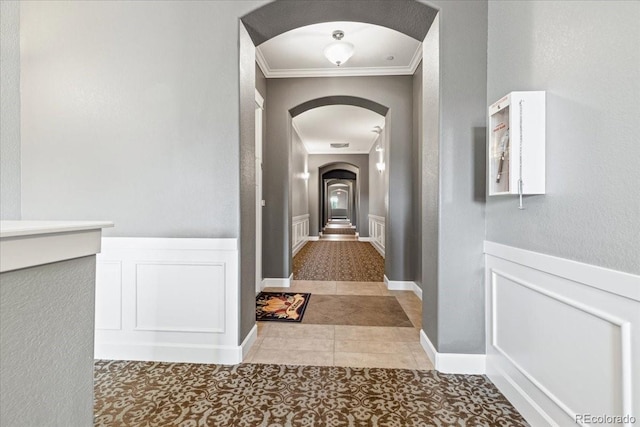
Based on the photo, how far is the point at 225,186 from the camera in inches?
86.4

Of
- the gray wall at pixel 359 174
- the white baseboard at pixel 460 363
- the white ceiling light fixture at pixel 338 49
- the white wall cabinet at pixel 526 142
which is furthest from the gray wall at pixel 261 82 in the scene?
the gray wall at pixel 359 174

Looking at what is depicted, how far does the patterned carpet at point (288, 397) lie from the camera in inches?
62.9

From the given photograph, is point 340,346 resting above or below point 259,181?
below

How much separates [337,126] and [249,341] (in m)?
5.47

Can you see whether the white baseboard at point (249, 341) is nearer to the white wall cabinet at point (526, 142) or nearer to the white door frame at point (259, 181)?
the white door frame at point (259, 181)

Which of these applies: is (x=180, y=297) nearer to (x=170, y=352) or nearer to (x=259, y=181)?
(x=170, y=352)

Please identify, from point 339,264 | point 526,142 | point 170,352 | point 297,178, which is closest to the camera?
point 526,142

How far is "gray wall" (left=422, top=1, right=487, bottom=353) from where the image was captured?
2.07 meters

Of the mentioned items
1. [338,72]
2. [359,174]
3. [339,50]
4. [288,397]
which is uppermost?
[338,72]

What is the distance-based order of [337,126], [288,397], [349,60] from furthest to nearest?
[337,126]
[349,60]
[288,397]

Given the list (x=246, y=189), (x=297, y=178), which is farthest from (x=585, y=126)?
(x=297, y=178)

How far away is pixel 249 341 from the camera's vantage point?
237 centimetres

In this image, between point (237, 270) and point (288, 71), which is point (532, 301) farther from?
point (288, 71)

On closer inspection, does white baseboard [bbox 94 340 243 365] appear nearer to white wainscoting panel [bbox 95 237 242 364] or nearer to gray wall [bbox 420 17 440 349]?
white wainscoting panel [bbox 95 237 242 364]
